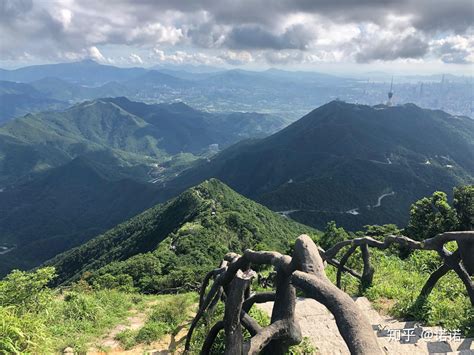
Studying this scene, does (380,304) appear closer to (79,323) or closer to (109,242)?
(79,323)

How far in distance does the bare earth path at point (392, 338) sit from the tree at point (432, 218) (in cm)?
3113

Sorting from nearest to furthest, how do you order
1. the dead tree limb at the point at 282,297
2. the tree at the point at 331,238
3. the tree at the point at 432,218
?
the dead tree limb at the point at 282,297
the tree at the point at 432,218
the tree at the point at 331,238

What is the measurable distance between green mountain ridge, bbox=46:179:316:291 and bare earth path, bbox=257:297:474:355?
44.6 metres

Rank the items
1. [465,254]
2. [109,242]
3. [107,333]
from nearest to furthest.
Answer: [465,254] → [107,333] → [109,242]

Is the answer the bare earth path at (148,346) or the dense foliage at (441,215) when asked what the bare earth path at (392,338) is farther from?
the dense foliage at (441,215)

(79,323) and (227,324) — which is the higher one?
(227,324)

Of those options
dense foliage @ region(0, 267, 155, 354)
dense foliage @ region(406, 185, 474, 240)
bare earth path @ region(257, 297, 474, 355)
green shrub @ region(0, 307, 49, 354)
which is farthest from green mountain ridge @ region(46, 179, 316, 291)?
bare earth path @ region(257, 297, 474, 355)

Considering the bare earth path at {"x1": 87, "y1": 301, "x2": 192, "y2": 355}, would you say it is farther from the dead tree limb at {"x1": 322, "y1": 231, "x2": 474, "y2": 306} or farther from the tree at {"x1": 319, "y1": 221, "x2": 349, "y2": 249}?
the tree at {"x1": 319, "y1": 221, "x2": 349, "y2": 249}

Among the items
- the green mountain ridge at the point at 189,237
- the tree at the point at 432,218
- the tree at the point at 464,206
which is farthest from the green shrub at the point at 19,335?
the green mountain ridge at the point at 189,237

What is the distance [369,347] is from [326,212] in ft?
540

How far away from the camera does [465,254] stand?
9.29 metres

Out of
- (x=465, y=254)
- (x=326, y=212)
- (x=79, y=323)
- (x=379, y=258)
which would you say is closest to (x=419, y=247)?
(x=465, y=254)

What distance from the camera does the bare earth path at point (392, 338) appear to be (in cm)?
958

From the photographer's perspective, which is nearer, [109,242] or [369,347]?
[369,347]
